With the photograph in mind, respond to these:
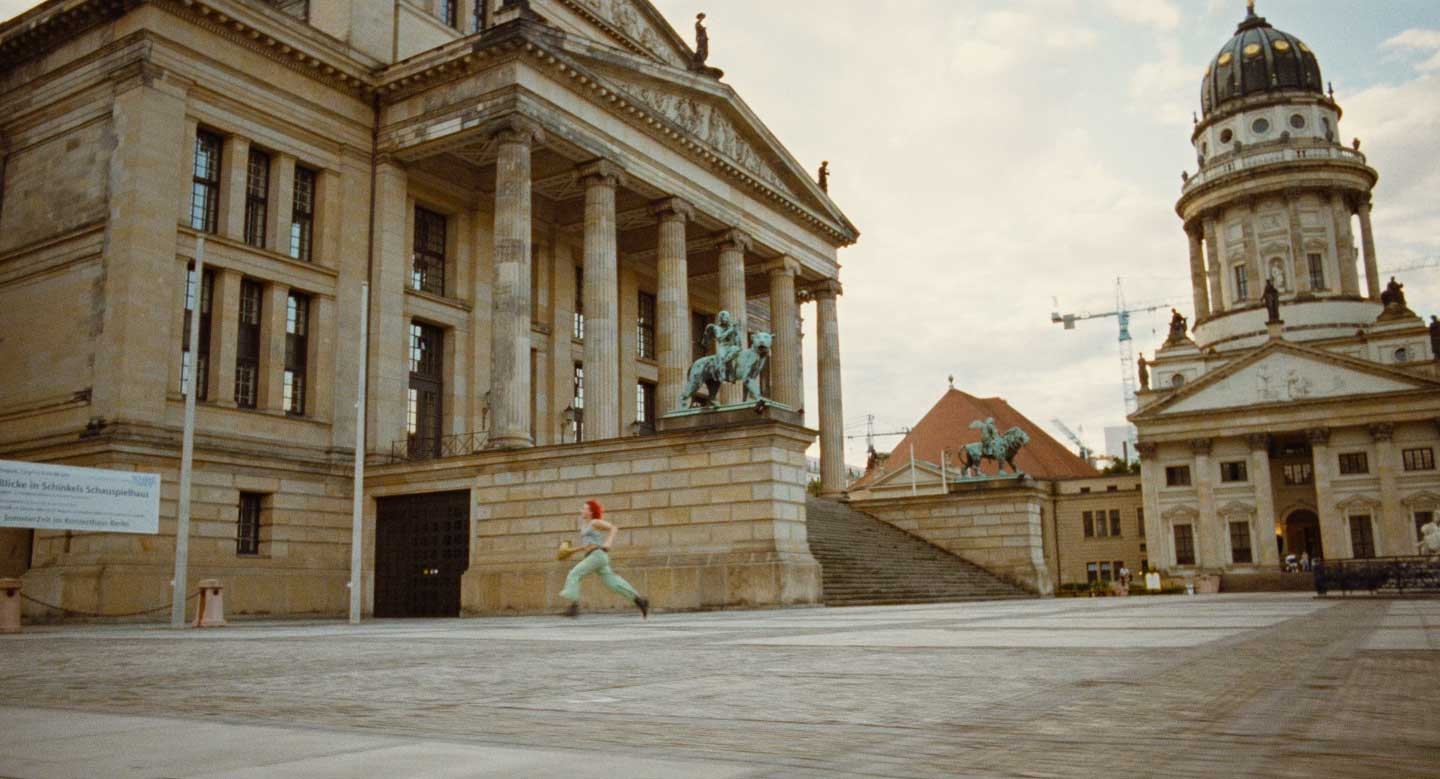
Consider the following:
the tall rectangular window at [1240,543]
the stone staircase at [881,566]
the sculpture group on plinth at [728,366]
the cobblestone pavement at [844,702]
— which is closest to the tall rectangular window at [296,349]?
the sculpture group on plinth at [728,366]

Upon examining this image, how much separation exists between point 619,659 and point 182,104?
2850 cm

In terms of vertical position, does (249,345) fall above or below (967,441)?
below

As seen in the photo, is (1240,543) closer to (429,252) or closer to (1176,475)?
(1176,475)

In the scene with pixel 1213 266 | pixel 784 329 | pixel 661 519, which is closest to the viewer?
pixel 661 519

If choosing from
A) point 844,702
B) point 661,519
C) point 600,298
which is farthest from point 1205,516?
point 844,702

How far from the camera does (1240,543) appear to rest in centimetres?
7819

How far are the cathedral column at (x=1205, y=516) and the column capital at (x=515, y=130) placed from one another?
63.4 meters

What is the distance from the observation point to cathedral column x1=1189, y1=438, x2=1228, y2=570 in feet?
256

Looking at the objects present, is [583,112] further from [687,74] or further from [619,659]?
[619,659]

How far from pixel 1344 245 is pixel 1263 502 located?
25.8 m

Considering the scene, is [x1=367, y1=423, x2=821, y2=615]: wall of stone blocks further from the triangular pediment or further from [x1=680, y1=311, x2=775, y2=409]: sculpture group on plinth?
the triangular pediment

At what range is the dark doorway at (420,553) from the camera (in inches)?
1222

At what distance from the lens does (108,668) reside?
8.95m

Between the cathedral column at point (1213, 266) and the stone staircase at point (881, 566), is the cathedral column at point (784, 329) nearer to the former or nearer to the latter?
the stone staircase at point (881, 566)
